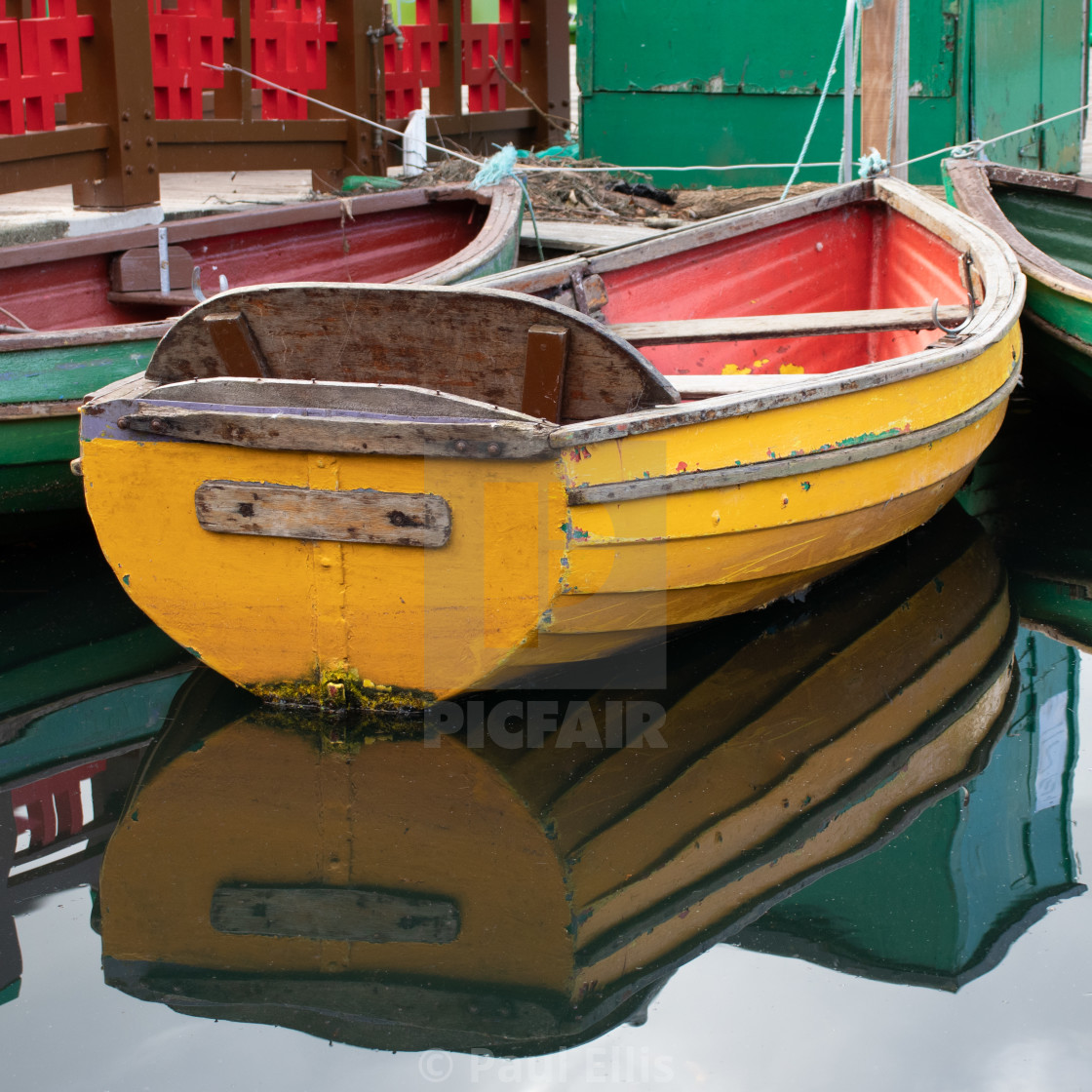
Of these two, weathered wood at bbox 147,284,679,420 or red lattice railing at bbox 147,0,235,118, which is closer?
weathered wood at bbox 147,284,679,420

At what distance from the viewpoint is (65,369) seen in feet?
13.4

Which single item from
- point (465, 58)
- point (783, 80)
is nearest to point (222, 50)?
point (465, 58)

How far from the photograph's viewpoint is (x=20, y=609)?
4.16 meters

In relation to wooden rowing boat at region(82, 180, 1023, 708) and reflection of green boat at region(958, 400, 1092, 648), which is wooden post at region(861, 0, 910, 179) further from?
wooden rowing boat at region(82, 180, 1023, 708)

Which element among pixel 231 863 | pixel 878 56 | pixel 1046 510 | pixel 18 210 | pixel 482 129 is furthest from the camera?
pixel 482 129

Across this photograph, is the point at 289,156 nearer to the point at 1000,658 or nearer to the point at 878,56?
the point at 878,56

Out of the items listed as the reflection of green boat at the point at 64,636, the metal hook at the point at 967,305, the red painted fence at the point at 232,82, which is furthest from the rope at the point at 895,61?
the reflection of green boat at the point at 64,636

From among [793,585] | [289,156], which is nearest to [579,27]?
[289,156]

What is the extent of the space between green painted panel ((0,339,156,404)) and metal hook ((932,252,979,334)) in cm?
249

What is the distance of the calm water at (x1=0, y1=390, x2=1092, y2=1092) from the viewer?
233cm

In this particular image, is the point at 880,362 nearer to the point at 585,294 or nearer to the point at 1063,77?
the point at 585,294

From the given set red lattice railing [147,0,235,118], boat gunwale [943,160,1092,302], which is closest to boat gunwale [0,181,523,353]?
red lattice railing [147,0,235,118]

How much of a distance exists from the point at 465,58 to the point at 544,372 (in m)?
6.10

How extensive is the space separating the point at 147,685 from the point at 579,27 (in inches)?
271
